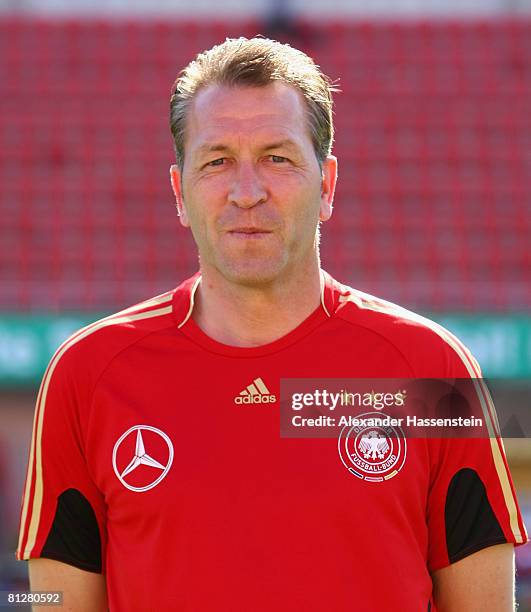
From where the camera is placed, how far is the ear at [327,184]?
2018 millimetres

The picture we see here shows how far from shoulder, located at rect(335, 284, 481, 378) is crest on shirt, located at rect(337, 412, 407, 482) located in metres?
0.12

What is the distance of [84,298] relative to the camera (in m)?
6.15

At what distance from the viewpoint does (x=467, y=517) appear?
6.19ft

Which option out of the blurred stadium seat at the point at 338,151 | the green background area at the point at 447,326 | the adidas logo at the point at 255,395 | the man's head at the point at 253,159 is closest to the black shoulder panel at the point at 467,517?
the adidas logo at the point at 255,395

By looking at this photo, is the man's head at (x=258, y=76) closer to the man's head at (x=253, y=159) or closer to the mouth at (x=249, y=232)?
the man's head at (x=253, y=159)

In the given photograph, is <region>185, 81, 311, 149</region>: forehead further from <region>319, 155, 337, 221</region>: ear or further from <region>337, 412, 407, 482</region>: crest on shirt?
<region>337, 412, 407, 482</region>: crest on shirt

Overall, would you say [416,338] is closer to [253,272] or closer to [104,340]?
[253,272]

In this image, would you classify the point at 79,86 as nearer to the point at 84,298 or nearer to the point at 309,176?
the point at 84,298

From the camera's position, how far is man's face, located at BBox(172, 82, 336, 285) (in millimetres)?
1874

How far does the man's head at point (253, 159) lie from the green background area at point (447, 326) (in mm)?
3341

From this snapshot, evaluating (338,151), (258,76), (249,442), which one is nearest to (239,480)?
(249,442)

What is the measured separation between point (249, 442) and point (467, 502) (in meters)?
0.39

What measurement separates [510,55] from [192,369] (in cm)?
692

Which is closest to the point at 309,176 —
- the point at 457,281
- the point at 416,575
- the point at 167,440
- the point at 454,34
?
the point at 167,440
